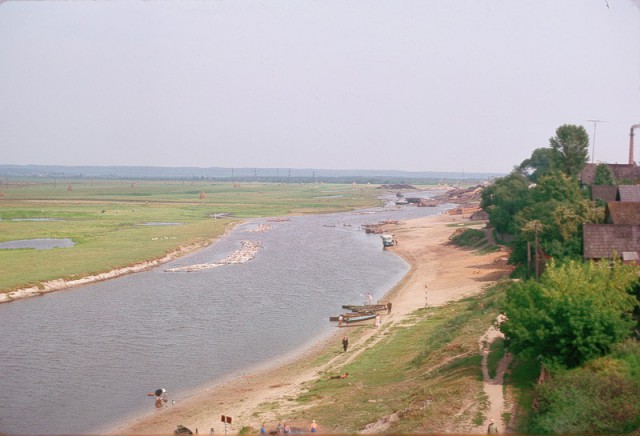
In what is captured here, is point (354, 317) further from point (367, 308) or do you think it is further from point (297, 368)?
point (297, 368)

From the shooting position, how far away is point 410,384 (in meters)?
23.3

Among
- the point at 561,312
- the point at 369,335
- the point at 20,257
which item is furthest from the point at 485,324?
the point at 20,257

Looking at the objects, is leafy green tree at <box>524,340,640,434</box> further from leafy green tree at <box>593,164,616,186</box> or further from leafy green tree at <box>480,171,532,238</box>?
leafy green tree at <box>593,164,616,186</box>

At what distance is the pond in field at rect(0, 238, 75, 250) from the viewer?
6569 cm

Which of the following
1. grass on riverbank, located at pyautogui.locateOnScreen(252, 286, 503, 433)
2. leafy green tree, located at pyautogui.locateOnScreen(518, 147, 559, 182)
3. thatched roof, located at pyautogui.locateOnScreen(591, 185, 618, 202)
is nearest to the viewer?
grass on riverbank, located at pyautogui.locateOnScreen(252, 286, 503, 433)

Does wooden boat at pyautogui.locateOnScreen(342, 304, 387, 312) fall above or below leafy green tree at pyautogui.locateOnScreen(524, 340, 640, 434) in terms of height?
below

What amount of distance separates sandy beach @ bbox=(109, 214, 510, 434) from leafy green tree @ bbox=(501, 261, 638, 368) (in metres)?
8.53

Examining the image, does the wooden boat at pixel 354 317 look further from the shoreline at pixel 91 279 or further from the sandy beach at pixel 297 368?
the shoreline at pixel 91 279

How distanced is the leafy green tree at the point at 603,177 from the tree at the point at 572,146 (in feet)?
25.8

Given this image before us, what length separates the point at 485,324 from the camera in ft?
Result: 95.2

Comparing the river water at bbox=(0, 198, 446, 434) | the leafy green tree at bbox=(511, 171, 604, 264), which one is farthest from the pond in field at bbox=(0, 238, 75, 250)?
the leafy green tree at bbox=(511, 171, 604, 264)

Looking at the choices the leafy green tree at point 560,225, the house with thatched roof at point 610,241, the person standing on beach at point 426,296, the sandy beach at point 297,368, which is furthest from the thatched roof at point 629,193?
the person standing on beach at point 426,296

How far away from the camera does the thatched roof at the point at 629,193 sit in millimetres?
41456

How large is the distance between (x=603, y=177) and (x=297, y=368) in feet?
121
